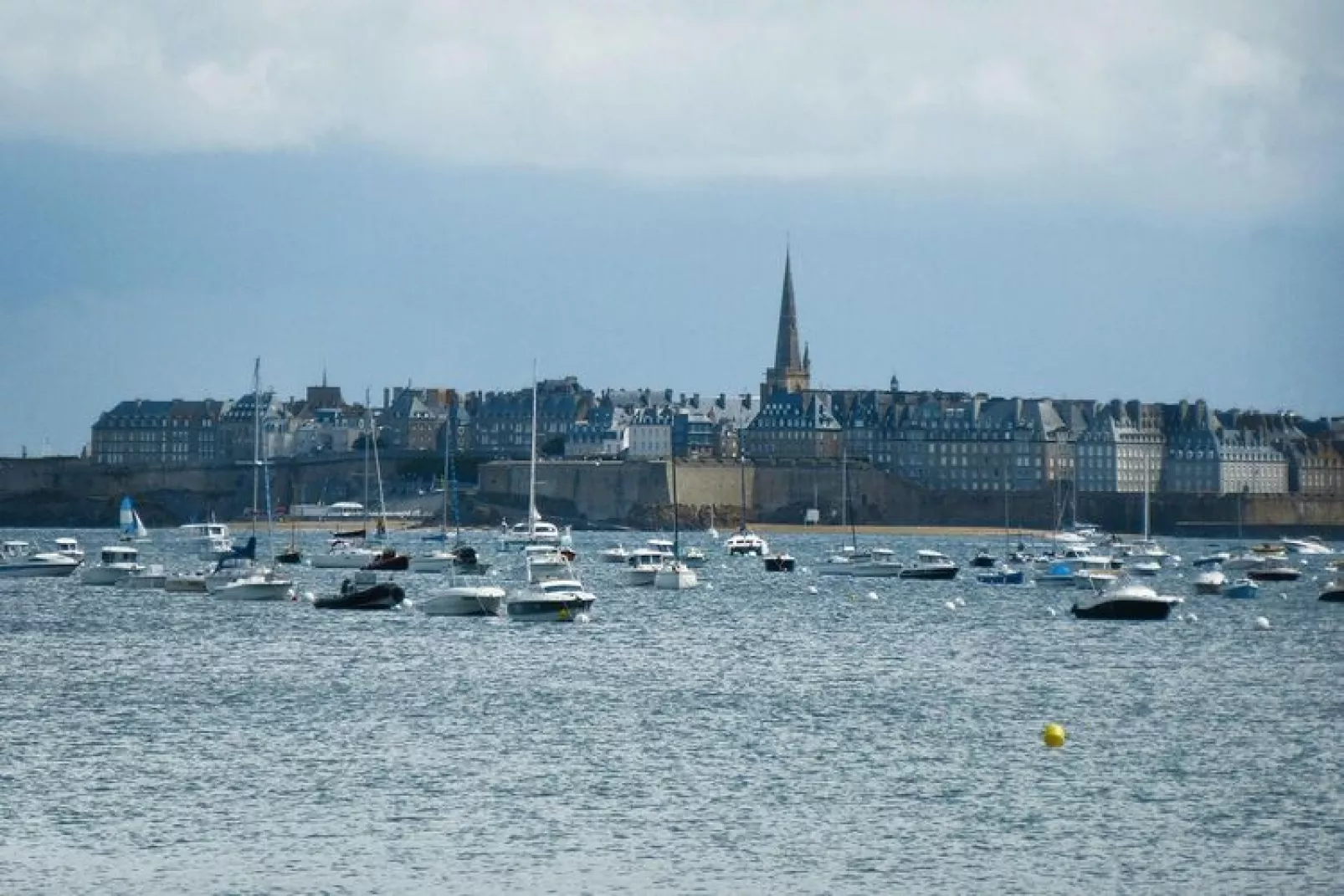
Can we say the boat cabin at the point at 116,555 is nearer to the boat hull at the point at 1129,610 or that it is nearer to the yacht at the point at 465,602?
the yacht at the point at 465,602

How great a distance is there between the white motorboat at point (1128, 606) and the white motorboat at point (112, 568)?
25.8 m

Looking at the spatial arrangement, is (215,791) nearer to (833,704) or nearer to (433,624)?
(833,704)

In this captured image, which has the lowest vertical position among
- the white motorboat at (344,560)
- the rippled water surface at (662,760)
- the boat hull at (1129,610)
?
the rippled water surface at (662,760)

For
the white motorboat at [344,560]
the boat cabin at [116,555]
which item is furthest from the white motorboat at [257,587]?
the white motorboat at [344,560]

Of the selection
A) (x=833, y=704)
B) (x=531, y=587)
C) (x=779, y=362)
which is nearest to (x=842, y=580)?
(x=531, y=587)

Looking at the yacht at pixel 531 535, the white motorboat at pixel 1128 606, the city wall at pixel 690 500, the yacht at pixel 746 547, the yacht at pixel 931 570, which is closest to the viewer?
the white motorboat at pixel 1128 606

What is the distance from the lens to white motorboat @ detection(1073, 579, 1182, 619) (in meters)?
55.5

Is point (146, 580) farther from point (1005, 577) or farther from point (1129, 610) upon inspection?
point (1129, 610)

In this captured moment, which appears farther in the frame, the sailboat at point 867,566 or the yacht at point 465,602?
the sailboat at point 867,566

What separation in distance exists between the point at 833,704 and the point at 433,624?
1682 centimetres

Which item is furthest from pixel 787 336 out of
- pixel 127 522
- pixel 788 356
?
pixel 127 522

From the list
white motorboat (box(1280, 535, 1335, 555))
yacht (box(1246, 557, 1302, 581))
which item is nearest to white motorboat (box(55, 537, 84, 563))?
yacht (box(1246, 557, 1302, 581))

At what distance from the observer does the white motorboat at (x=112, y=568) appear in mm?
70750

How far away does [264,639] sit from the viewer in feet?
162
